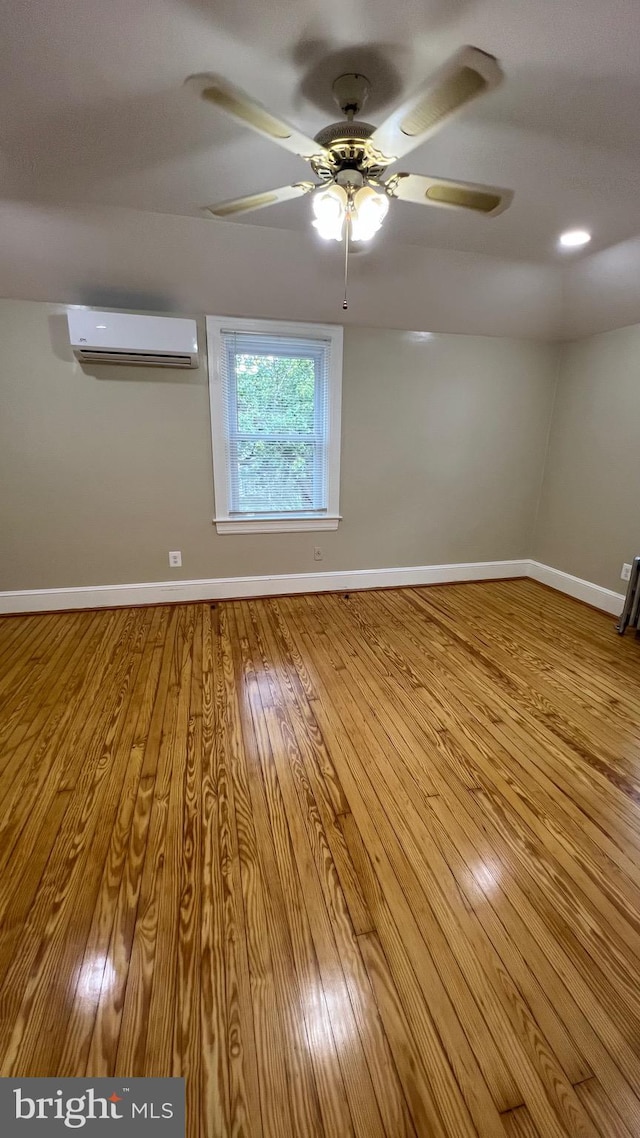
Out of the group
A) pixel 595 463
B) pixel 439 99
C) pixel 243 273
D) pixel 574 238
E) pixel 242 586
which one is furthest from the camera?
pixel 242 586

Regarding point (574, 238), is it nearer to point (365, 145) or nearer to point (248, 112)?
point (365, 145)

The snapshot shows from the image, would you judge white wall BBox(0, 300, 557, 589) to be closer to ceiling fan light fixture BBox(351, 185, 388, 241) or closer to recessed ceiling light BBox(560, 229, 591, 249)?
recessed ceiling light BBox(560, 229, 591, 249)

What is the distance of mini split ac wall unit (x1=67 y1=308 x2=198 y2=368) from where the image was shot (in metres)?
2.70

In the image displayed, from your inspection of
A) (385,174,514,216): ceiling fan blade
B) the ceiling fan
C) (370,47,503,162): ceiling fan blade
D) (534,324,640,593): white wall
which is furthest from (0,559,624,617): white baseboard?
(370,47,503,162): ceiling fan blade

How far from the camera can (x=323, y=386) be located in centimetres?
340

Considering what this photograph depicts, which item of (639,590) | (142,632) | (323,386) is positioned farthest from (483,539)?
(142,632)

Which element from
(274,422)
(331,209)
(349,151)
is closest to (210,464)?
(274,422)

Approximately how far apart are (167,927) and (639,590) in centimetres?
332

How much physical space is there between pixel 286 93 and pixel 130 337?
5.72 feet

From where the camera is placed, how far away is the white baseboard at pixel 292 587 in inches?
130

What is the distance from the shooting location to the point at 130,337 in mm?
2773

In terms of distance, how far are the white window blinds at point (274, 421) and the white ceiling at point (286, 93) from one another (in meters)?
1.14

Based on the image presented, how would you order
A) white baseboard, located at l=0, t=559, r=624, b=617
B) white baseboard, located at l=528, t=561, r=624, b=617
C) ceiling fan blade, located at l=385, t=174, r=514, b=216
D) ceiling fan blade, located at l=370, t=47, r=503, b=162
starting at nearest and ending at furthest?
ceiling fan blade, located at l=370, t=47, r=503, b=162
ceiling fan blade, located at l=385, t=174, r=514, b=216
white baseboard, located at l=0, t=559, r=624, b=617
white baseboard, located at l=528, t=561, r=624, b=617

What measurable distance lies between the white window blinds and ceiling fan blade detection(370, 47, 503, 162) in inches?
82.0
